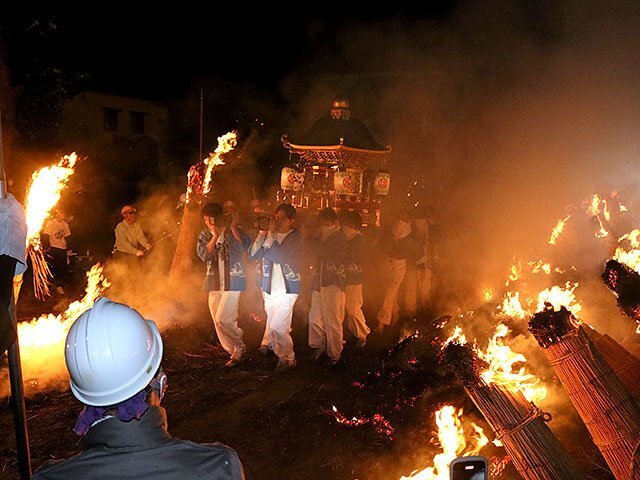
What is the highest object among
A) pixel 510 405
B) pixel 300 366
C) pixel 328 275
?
pixel 328 275

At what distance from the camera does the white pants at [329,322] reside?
7.40m

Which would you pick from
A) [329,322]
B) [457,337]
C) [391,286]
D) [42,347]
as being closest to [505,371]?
[457,337]

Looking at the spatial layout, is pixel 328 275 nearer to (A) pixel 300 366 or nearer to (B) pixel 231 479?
(A) pixel 300 366

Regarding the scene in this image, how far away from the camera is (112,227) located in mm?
21531

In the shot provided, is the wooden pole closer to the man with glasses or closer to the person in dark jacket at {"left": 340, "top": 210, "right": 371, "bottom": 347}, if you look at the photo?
the person in dark jacket at {"left": 340, "top": 210, "right": 371, "bottom": 347}

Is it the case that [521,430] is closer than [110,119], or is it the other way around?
[521,430]

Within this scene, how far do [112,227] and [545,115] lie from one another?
668 inches

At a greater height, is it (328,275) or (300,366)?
(328,275)

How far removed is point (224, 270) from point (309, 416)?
2356mm

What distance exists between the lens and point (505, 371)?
16.3 ft

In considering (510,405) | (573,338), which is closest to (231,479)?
(510,405)

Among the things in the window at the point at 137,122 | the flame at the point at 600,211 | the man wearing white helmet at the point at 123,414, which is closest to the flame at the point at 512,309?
the flame at the point at 600,211

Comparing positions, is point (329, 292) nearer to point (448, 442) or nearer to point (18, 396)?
point (448, 442)

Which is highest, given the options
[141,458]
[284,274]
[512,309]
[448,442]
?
[141,458]
